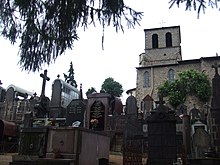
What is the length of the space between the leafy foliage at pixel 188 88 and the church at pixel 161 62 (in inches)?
45.4

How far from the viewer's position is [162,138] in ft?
28.7

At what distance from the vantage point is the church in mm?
33375

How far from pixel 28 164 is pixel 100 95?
1096cm

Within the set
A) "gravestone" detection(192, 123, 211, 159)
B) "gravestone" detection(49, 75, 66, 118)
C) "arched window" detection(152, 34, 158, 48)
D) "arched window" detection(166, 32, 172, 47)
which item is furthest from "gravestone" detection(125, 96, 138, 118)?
"arched window" detection(166, 32, 172, 47)

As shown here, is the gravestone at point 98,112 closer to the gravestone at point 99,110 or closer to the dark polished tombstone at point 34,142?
the gravestone at point 99,110

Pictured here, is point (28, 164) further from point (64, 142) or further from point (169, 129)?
point (169, 129)

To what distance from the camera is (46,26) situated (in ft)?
14.6

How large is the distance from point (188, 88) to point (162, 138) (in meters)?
23.3

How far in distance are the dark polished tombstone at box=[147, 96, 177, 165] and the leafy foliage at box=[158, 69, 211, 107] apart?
70.3 feet

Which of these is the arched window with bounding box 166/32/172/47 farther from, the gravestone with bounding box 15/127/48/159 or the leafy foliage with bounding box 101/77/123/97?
the gravestone with bounding box 15/127/48/159

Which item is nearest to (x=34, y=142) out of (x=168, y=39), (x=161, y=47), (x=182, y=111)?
(x=182, y=111)

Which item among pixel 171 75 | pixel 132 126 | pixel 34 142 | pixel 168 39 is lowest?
pixel 34 142

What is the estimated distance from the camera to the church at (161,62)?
3338cm

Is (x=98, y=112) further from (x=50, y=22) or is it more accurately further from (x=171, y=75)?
(x=171, y=75)
